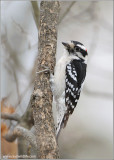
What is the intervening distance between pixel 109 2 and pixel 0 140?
349 centimetres

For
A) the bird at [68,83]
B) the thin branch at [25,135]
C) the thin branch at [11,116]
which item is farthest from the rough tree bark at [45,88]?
the thin branch at [11,116]

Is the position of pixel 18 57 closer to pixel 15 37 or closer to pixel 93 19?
pixel 15 37

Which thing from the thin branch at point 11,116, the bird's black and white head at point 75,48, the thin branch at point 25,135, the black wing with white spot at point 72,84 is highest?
the bird's black and white head at point 75,48

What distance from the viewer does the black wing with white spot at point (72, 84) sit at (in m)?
4.76

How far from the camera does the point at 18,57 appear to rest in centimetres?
588

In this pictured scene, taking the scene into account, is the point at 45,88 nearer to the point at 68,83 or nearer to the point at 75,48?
the point at 68,83

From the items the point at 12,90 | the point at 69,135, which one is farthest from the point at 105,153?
A: the point at 12,90

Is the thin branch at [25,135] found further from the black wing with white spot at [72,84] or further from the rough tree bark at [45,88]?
the black wing with white spot at [72,84]

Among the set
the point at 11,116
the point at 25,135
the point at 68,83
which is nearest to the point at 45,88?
the point at 25,135

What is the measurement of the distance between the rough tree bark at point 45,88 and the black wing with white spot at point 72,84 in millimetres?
519

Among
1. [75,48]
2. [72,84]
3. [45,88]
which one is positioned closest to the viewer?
[45,88]

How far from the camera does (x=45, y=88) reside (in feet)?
13.4

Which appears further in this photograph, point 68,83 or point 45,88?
point 68,83

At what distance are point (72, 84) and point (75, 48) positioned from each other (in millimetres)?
449
